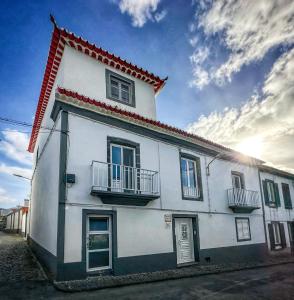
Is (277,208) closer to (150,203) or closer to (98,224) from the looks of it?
(150,203)

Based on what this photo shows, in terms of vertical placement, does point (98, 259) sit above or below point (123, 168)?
below

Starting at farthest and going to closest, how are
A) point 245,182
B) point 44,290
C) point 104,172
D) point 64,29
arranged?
point 245,182, point 64,29, point 104,172, point 44,290

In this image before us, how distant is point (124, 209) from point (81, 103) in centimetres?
420

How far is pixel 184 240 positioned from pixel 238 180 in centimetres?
627

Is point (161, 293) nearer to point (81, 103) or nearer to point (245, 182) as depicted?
point (81, 103)

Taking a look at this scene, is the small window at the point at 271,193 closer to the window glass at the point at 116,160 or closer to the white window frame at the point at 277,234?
the white window frame at the point at 277,234

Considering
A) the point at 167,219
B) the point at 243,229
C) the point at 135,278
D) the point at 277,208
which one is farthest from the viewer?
the point at 277,208

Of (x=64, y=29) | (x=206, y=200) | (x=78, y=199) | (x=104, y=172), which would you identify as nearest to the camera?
(x=78, y=199)

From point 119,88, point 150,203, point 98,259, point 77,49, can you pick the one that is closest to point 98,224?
point 98,259

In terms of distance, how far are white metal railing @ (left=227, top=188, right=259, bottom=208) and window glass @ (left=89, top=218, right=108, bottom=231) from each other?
7.72 metres

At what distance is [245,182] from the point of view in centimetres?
1586

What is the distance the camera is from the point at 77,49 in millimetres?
10695

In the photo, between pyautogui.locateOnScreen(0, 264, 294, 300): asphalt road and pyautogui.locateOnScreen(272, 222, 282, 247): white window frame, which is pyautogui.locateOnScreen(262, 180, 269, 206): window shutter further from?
pyautogui.locateOnScreen(0, 264, 294, 300): asphalt road

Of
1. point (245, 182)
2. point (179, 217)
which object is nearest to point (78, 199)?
point (179, 217)
